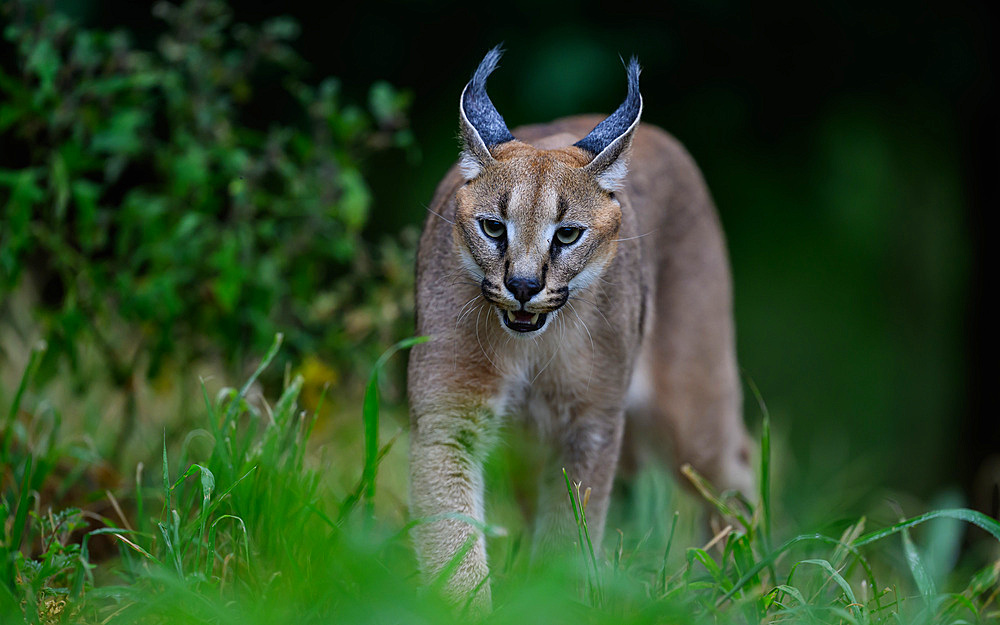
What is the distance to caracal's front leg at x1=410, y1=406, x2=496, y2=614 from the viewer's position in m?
3.55

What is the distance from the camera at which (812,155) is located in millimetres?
8422

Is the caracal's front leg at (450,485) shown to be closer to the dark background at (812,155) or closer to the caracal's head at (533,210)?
the caracal's head at (533,210)

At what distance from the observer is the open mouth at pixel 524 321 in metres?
3.48

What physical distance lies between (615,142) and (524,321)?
0.70 metres

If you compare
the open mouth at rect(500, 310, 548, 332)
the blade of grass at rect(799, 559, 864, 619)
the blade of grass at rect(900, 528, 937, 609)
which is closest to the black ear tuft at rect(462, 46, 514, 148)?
the open mouth at rect(500, 310, 548, 332)

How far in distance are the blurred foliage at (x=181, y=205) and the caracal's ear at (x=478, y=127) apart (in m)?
1.19

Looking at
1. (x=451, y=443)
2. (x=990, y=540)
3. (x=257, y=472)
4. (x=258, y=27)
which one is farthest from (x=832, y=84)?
(x=257, y=472)

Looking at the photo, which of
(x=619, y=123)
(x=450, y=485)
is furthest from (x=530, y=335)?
(x=619, y=123)

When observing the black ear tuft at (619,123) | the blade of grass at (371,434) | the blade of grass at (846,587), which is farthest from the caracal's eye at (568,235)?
the blade of grass at (846,587)

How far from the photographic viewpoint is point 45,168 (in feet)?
15.4

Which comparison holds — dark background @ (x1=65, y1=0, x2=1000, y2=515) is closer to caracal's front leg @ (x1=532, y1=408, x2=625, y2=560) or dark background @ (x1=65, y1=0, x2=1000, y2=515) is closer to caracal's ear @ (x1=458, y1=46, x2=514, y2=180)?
caracal's front leg @ (x1=532, y1=408, x2=625, y2=560)

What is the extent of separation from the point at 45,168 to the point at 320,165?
1270mm

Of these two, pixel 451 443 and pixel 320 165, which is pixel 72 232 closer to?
pixel 320 165

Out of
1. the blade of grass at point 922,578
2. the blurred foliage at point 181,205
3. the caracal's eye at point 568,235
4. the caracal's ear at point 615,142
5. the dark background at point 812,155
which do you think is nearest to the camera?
the blade of grass at point 922,578
